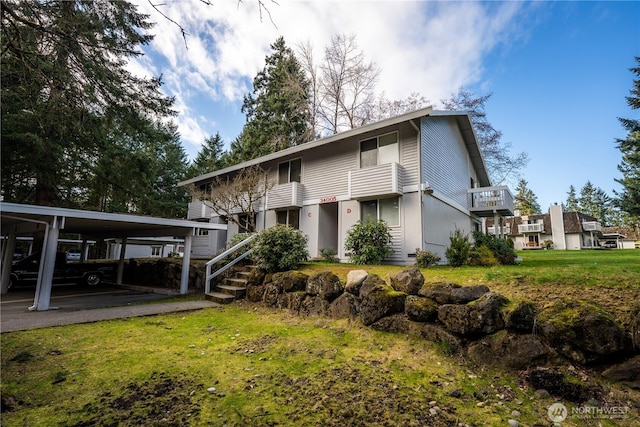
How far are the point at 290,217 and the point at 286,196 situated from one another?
1.18 meters

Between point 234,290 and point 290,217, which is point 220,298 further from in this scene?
point 290,217

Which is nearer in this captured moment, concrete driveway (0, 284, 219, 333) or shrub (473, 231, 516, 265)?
concrete driveway (0, 284, 219, 333)

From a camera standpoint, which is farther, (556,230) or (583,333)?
(556,230)

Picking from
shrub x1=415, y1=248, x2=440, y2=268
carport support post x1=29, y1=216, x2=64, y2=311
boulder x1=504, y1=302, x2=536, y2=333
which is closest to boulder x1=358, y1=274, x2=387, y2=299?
boulder x1=504, y1=302, x2=536, y2=333

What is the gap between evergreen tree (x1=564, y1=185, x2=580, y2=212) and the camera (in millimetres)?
68250

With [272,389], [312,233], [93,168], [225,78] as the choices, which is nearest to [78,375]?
[272,389]

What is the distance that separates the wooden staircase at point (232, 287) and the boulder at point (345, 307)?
350 cm

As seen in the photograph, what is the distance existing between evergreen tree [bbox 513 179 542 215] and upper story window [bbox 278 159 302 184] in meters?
47.6

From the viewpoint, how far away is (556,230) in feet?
131

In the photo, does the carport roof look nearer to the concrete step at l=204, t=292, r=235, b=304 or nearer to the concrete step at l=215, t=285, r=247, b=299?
the concrete step at l=215, t=285, r=247, b=299

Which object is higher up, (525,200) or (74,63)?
(525,200)

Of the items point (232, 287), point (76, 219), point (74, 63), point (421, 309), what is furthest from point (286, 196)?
point (421, 309)

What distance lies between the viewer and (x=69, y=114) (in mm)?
4688

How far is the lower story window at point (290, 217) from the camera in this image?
1412 centimetres
